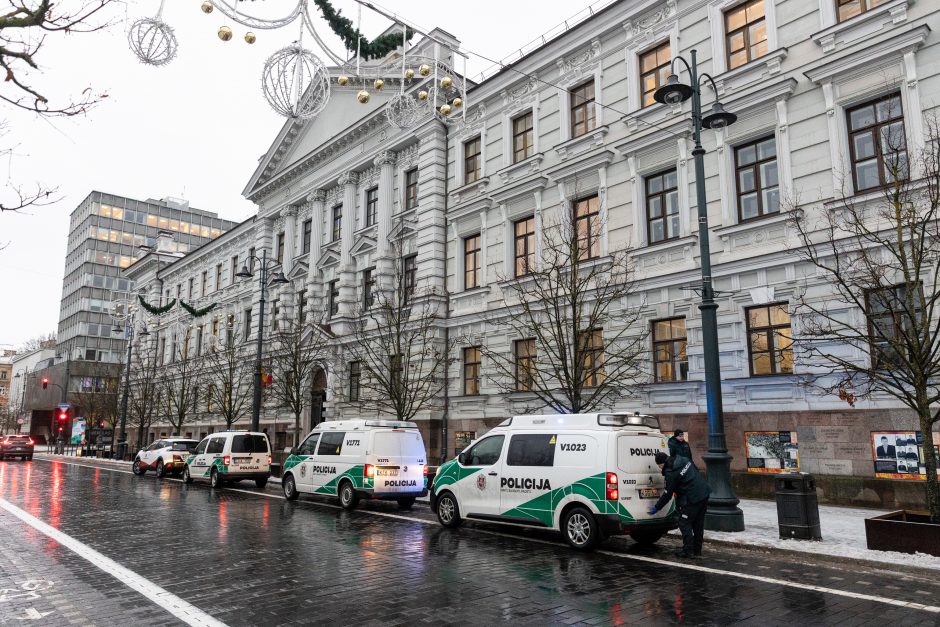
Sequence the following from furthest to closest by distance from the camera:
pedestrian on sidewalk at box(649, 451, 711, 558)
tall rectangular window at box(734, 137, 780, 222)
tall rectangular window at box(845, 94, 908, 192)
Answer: tall rectangular window at box(734, 137, 780, 222) < tall rectangular window at box(845, 94, 908, 192) < pedestrian on sidewalk at box(649, 451, 711, 558)

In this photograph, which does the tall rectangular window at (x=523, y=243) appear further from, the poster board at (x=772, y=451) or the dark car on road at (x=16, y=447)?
the dark car on road at (x=16, y=447)

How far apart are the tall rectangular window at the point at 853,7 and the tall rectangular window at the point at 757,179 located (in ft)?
10.4

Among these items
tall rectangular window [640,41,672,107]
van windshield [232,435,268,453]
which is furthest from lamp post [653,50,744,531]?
van windshield [232,435,268,453]

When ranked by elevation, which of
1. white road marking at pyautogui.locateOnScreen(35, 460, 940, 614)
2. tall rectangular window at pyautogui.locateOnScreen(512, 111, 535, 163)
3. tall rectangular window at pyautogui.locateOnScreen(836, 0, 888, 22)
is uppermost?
tall rectangular window at pyautogui.locateOnScreen(512, 111, 535, 163)

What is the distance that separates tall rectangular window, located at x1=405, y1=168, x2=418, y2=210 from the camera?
29.1 meters

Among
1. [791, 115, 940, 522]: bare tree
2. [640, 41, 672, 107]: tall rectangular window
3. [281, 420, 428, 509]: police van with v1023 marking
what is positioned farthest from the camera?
[640, 41, 672, 107]: tall rectangular window

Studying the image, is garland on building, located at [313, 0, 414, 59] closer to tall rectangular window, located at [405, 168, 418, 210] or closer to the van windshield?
the van windshield

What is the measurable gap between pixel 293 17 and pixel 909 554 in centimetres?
1131

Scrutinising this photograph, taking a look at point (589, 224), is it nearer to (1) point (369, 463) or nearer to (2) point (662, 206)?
(2) point (662, 206)

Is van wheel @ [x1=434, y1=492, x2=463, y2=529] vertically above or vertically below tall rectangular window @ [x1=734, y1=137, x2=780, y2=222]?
below

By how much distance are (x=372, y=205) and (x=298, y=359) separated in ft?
26.5

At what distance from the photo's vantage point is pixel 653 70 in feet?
65.4

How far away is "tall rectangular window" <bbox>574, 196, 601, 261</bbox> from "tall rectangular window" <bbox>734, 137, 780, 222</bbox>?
436cm

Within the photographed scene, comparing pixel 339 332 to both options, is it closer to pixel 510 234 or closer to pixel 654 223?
pixel 510 234
